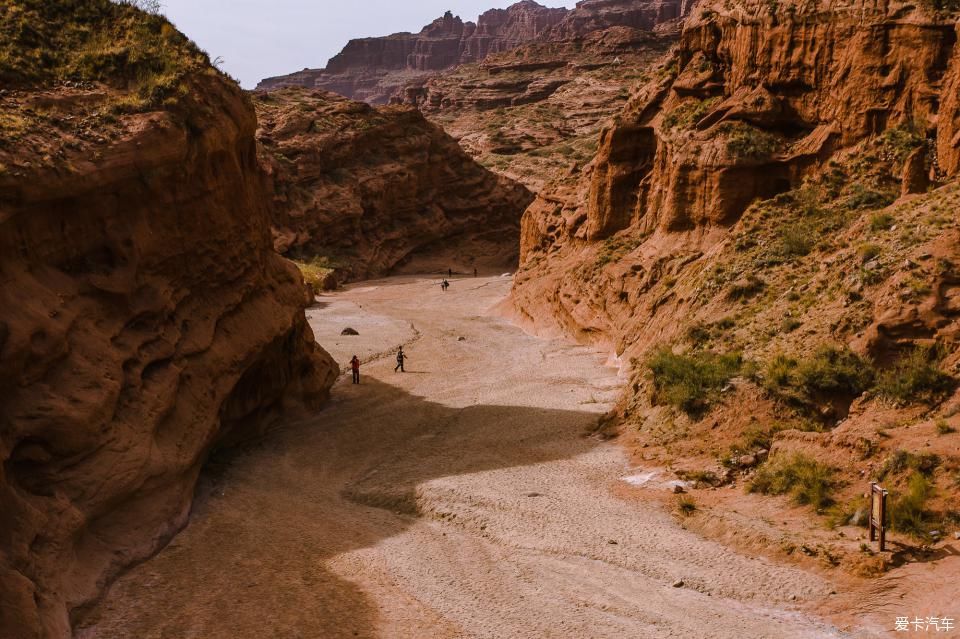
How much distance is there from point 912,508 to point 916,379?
4.14 metres

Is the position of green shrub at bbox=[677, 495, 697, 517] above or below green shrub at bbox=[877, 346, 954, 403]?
below

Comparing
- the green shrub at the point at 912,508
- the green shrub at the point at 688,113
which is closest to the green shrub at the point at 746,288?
the green shrub at the point at 912,508

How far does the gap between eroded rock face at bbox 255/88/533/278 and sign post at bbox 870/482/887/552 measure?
5804cm

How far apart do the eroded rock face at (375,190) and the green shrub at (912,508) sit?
57.9 m

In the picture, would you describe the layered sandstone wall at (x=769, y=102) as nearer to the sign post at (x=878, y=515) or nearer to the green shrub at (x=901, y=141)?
the green shrub at (x=901, y=141)

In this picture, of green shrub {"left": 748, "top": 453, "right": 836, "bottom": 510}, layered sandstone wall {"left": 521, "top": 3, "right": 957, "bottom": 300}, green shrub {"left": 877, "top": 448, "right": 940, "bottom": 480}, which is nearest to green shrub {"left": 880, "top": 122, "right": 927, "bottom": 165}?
layered sandstone wall {"left": 521, "top": 3, "right": 957, "bottom": 300}

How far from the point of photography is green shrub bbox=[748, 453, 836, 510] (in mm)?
15797

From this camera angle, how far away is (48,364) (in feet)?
47.2

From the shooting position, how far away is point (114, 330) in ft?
55.1

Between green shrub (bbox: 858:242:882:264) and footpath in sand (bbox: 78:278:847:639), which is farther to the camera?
green shrub (bbox: 858:242:882:264)

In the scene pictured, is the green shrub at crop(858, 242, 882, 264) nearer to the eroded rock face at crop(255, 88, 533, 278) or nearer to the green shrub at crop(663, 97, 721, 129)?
the green shrub at crop(663, 97, 721, 129)

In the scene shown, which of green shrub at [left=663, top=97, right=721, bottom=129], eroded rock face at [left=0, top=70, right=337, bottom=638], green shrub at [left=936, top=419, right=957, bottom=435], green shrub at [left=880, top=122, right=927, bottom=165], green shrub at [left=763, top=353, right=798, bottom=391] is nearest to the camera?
eroded rock face at [left=0, top=70, right=337, bottom=638]

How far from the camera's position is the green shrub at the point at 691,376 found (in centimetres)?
2077

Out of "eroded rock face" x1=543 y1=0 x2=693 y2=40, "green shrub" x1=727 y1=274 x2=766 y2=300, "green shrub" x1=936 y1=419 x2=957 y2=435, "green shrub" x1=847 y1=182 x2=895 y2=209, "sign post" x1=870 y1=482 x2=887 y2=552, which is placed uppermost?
"eroded rock face" x1=543 y1=0 x2=693 y2=40
